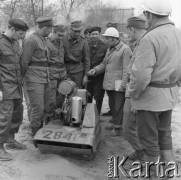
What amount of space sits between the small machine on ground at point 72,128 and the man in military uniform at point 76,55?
121cm

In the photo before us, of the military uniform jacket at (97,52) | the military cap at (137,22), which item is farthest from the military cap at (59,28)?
the military cap at (137,22)

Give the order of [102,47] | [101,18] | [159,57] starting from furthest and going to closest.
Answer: [101,18] → [102,47] → [159,57]

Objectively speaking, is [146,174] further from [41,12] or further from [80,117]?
[41,12]

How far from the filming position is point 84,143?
3.95m

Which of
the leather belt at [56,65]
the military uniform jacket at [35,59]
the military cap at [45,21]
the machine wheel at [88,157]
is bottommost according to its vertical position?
the machine wheel at [88,157]

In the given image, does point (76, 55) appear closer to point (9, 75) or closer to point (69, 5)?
point (9, 75)

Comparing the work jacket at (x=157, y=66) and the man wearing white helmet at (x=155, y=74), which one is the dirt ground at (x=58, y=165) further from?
the work jacket at (x=157, y=66)

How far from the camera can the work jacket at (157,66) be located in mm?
3152

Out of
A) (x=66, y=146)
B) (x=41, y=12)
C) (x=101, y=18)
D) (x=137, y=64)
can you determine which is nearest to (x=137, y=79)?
(x=137, y=64)

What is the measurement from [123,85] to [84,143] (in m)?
1.50

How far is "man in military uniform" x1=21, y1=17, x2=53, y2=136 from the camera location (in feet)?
15.3

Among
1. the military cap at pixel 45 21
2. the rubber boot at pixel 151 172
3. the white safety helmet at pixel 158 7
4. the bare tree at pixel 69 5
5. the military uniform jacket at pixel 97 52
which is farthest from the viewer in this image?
the bare tree at pixel 69 5

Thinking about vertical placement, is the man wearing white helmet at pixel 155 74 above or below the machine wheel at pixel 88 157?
above

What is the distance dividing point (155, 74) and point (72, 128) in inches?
63.4
